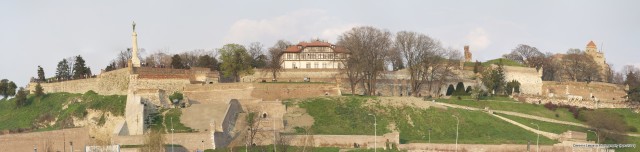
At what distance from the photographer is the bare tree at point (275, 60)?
269 feet

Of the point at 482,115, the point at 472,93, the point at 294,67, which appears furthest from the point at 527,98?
the point at 294,67

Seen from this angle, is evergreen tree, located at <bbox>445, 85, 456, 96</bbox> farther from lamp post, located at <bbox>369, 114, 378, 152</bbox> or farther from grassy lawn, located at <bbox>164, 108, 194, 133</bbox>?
grassy lawn, located at <bbox>164, 108, 194, 133</bbox>

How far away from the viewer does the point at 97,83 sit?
2864 inches

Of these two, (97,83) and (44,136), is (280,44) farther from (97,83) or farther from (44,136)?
(44,136)

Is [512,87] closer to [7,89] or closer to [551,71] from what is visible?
[551,71]

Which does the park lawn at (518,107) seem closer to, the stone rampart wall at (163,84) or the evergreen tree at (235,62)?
the evergreen tree at (235,62)

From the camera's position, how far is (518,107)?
249 feet

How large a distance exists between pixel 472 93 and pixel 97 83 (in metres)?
33.1

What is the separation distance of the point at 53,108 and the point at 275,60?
859 inches

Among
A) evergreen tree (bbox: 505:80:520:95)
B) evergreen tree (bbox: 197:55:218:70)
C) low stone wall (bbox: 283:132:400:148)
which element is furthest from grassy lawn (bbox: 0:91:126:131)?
evergreen tree (bbox: 505:80:520:95)

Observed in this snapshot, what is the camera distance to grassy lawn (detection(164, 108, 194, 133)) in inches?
Answer: 2263

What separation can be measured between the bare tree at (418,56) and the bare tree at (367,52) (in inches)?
58.1

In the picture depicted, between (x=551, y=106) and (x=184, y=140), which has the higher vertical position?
(x=551, y=106)

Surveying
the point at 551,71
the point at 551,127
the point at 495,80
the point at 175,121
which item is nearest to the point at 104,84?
the point at 175,121
